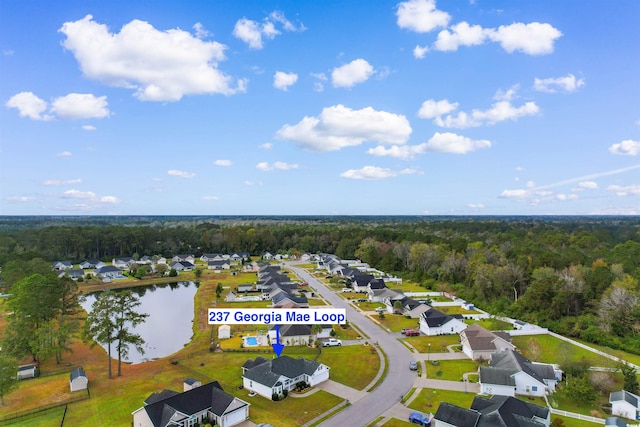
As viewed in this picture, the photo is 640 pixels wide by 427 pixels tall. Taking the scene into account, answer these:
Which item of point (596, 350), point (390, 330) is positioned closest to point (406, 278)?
point (390, 330)

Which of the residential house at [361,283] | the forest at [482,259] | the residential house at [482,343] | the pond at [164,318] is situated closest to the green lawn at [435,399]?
the residential house at [482,343]

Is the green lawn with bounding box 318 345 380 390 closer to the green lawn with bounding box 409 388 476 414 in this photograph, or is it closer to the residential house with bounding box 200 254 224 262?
the green lawn with bounding box 409 388 476 414

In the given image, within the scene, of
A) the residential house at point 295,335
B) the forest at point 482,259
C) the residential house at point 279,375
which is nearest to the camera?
the residential house at point 279,375

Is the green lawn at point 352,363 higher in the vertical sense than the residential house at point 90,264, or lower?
lower

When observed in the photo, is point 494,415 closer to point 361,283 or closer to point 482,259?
point 482,259

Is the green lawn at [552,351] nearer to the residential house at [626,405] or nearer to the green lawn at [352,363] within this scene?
the residential house at [626,405]

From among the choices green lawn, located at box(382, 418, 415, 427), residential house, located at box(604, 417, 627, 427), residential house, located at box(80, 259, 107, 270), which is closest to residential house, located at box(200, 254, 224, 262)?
residential house, located at box(80, 259, 107, 270)

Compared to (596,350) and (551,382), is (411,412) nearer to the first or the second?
(551,382)
